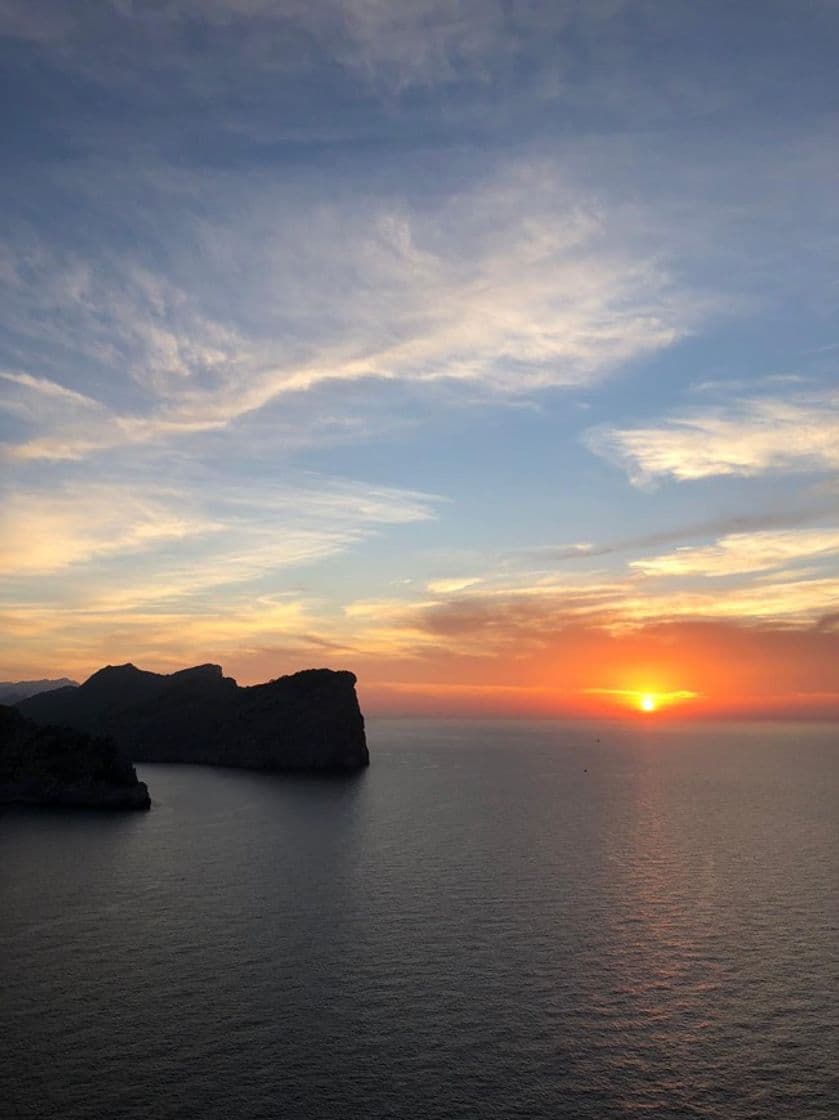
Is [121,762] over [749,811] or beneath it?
over

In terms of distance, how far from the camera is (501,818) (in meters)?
177

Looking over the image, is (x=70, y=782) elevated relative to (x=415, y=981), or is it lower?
elevated

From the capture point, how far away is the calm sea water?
190 ft

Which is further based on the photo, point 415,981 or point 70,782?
point 70,782

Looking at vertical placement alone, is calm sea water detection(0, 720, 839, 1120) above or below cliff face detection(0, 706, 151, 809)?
below

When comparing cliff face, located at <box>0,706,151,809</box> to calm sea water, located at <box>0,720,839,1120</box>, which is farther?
cliff face, located at <box>0,706,151,809</box>

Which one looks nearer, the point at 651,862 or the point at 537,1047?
the point at 537,1047

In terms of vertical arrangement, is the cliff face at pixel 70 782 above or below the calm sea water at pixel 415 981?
above

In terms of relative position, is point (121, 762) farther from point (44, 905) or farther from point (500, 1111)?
point (500, 1111)

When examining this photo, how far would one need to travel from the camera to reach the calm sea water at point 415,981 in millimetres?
57938

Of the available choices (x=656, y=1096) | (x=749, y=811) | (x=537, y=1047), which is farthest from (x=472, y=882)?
(x=749, y=811)

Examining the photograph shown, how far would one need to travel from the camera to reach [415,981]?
77.4 metres

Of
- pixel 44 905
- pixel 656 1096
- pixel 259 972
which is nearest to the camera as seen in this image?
pixel 656 1096

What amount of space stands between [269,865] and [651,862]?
64.4 meters
